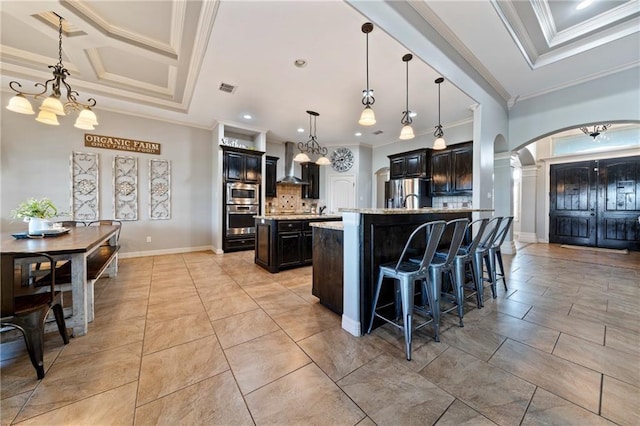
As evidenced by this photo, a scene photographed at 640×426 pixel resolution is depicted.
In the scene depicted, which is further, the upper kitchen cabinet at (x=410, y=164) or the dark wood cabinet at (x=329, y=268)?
the upper kitchen cabinet at (x=410, y=164)

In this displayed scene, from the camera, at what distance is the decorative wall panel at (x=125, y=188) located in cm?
462

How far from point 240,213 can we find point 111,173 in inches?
102

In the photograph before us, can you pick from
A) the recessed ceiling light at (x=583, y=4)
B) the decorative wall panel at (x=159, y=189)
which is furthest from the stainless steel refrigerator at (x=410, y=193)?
the decorative wall panel at (x=159, y=189)

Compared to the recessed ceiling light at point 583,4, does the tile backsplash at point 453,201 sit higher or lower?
lower

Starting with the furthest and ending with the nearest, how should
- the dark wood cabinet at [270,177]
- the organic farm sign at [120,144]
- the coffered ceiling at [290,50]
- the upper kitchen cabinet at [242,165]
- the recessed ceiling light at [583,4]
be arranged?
the dark wood cabinet at [270,177] → the upper kitchen cabinet at [242,165] → the organic farm sign at [120,144] → the recessed ceiling light at [583,4] → the coffered ceiling at [290,50]

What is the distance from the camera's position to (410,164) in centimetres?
599

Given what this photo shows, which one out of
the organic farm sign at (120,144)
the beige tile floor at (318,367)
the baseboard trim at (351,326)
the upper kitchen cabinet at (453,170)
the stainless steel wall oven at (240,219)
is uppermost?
the organic farm sign at (120,144)

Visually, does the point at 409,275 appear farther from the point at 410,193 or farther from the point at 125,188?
the point at 125,188

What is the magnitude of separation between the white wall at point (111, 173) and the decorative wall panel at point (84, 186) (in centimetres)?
8

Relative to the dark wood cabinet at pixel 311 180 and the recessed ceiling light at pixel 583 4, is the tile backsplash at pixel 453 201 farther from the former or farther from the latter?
the dark wood cabinet at pixel 311 180

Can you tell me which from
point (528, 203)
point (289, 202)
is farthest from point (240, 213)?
point (528, 203)

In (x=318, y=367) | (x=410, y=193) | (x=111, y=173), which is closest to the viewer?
(x=318, y=367)

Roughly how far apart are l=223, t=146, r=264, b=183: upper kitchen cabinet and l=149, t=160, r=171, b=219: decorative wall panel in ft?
4.23

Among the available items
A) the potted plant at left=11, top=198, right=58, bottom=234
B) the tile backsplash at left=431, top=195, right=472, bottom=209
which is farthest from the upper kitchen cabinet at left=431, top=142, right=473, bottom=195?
the potted plant at left=11, top=198, right=58, bottom=234
